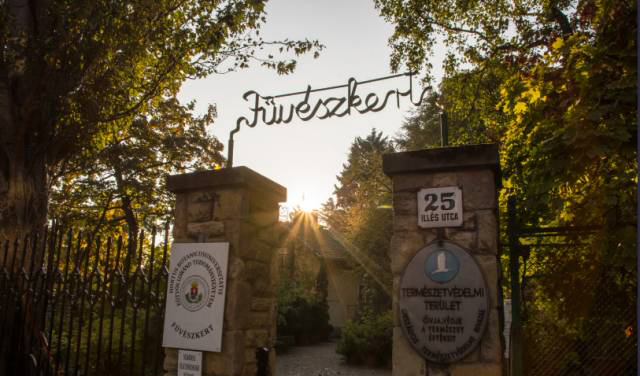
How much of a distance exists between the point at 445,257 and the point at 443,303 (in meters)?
0.33

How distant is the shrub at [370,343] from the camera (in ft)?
42.5

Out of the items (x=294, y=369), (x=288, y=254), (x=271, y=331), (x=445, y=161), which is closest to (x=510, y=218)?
(x=445, y=161)

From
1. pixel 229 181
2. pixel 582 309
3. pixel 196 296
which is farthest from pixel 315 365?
pixel 229 181

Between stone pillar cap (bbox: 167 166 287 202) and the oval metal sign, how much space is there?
5.10 feet

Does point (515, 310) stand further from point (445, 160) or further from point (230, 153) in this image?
point (230, 153)

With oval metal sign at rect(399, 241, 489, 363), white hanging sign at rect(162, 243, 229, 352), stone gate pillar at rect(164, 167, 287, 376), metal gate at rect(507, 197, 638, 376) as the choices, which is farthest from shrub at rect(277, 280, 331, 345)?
oval metal sign at rect(399, 241, 489, 363)

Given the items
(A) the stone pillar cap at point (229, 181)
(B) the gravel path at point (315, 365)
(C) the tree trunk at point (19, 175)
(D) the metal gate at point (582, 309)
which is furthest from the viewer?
(B) the gravel path at point (315, 365)

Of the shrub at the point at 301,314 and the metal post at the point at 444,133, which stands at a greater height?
the metal post at the point at 444,133

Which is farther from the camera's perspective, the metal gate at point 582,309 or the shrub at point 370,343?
the shrub at point 370,343

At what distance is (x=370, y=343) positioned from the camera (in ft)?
42.7

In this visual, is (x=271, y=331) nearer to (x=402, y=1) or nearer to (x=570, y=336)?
(x=570, y=336)

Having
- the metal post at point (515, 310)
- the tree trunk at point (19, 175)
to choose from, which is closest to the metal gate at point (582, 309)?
the metal post at point (515, 310)

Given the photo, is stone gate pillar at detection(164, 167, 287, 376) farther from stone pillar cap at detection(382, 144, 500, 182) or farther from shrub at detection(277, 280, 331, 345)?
shrub at detection(277, 280, 331, 345)

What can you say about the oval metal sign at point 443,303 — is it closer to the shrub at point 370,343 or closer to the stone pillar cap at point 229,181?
the stone pillar cap at point 229,181
